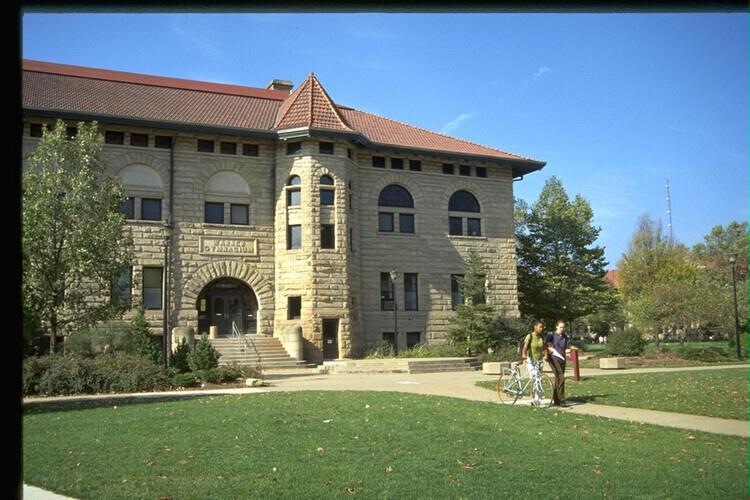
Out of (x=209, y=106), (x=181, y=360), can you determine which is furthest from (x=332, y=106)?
(x=181, y=360)

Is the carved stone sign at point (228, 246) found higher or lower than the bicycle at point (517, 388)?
higher

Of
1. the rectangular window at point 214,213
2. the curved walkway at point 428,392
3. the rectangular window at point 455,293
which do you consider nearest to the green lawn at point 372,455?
the curved walkway at point 428,392

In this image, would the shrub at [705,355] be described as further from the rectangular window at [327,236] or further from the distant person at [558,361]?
the distant person at [558,361]

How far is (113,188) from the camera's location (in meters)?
21.7

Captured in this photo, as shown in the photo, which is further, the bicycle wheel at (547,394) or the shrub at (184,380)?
the shrub at (184,380)

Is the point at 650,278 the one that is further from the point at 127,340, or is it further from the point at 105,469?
the point at 105,469

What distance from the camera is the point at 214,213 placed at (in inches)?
1387

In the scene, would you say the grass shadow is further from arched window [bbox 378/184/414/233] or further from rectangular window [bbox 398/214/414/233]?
rectangular window [bbox 398/214/414/233]

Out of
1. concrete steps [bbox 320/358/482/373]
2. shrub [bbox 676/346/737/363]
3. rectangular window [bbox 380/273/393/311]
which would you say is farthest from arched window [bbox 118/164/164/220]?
shrub [bbox 676/346/737/363]

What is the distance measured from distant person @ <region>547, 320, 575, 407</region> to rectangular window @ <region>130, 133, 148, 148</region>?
25369 millimetres

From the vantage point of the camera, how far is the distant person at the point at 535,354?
14.6m

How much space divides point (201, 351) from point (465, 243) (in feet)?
67.1

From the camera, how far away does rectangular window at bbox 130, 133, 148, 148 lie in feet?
111

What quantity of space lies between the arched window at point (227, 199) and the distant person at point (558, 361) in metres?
23.6
